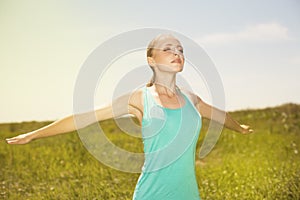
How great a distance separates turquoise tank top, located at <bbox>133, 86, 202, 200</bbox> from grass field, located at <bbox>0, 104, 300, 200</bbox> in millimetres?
1991

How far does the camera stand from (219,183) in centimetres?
501

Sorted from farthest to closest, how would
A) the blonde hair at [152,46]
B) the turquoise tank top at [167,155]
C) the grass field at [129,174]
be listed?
1. the grass field at [129,174]
2. the blonde hair at [152,46]
3. the turquoise tank top at [167,155]

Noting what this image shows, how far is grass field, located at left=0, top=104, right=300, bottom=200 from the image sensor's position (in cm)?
464

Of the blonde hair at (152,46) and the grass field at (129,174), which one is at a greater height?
the blonde hair at (152,46)

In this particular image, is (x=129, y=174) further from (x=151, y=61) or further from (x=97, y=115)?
(x=151, y=61)

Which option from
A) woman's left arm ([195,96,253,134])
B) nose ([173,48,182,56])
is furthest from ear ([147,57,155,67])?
woman's left arm ([195,96,253,134])

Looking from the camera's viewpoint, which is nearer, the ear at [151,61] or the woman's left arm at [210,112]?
the ear at [151,61]

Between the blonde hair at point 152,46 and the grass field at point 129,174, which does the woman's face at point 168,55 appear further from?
the grass field at point 129,174

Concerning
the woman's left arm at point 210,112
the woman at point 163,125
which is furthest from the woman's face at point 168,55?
the woman's left arm at point 210,112

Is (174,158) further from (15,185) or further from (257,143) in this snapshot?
(257,143)

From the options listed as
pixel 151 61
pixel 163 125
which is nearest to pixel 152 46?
pixel 151 61

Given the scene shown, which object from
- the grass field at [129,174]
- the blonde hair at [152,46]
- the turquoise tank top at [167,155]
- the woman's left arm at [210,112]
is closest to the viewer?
the turquoise tank top at [167,155]

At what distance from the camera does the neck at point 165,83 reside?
103 inches

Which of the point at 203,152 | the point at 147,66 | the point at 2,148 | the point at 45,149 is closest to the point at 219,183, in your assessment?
the point at 203,152
